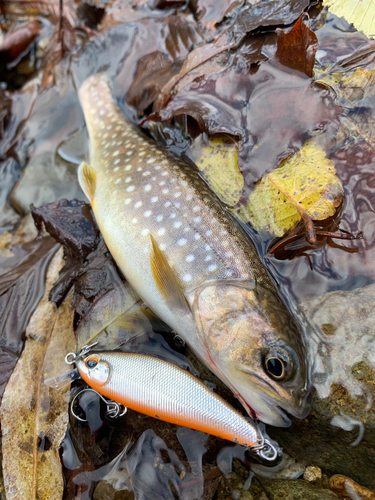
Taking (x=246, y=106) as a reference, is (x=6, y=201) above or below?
below

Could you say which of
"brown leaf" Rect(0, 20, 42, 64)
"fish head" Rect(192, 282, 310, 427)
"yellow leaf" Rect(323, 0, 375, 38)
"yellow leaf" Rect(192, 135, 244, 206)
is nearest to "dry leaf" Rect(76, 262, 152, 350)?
"fish head" Rect(192, 282, 310, 427)

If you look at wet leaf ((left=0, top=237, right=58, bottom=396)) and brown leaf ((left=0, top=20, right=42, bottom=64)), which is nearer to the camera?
wet leaf ((left=0, top=237, right=58, bottom=396))

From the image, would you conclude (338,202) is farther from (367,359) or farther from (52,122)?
(52,122)

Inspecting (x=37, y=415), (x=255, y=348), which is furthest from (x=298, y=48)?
(x=37, y=415)

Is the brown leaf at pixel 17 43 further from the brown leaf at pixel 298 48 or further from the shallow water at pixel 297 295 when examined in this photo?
the brown leaf at pixel 298 48

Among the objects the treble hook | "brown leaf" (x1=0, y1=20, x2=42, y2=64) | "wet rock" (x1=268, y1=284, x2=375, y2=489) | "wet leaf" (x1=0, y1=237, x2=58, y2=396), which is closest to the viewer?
"wet rock" (x1=268, y1=284, x2=375, y2=489)

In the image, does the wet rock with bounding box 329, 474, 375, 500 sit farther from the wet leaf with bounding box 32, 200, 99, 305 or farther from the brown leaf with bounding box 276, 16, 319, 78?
the brown leaf with bounding box 276, 16, 319, 78

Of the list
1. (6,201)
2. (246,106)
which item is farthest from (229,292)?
(6,201)
